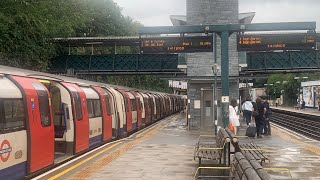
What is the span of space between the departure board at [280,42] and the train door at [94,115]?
20.9ft

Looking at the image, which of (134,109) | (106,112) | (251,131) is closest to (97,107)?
(106,112)

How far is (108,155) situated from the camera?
40.6 ft

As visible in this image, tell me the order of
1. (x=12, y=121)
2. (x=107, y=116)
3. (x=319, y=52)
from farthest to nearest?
(x=319, y=52) < (x=107, y=116) < (x=12, y=121)

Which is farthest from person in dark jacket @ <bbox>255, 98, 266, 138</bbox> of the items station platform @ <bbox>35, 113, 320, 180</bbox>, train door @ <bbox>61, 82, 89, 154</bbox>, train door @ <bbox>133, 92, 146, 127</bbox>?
train door @ <bbox>133, 92, 146, 127</bbox>

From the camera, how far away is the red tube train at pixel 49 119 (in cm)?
797

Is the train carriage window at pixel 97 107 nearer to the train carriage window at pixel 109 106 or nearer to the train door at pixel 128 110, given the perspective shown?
the train carriage window at pixel 109 106

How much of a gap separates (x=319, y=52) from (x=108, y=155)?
3544 centimetres

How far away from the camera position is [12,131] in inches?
313

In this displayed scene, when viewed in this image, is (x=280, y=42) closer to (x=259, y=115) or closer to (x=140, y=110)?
(x=259, y=115)

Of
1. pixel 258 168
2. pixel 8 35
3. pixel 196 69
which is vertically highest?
pixel 8 35

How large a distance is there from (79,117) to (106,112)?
159 inches

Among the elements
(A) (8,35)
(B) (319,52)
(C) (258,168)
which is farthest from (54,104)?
(B) (319,52)

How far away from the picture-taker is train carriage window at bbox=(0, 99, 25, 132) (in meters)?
7.68

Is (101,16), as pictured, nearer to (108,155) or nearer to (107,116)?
(107,116)
